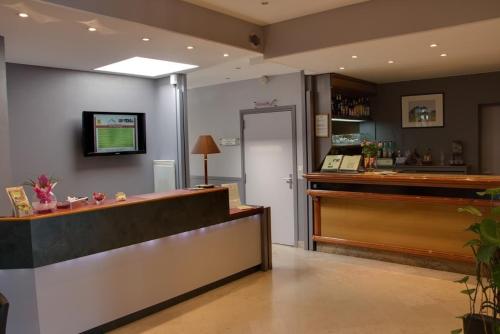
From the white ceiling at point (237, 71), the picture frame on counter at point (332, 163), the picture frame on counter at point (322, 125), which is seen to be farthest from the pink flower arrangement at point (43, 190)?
the picture frame on counter at point (322, 125)

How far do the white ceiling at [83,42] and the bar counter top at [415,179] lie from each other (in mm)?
1971

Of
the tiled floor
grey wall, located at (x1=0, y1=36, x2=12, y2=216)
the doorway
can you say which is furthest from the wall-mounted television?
the doorway

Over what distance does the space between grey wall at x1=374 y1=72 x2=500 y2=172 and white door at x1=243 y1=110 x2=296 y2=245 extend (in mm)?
2198

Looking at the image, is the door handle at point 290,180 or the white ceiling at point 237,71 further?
the door handle at point 290,180

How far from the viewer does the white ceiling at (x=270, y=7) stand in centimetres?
396

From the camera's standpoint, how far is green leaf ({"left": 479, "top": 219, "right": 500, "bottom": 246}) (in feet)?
5.99

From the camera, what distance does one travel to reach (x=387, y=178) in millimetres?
5086

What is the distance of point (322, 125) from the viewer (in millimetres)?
5898

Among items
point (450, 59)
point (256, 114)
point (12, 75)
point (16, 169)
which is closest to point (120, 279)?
point (16, 169)

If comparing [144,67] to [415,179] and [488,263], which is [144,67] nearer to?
[415,179]

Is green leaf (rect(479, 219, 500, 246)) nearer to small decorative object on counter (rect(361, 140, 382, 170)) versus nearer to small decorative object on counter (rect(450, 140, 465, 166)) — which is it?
small decorative object on counter (rect(361, 140, 382, 170))

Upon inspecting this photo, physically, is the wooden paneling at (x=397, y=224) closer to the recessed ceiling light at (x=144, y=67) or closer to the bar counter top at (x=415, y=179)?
the bar counter top at (x=415, y=179)

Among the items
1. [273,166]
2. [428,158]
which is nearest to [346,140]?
[273,166]

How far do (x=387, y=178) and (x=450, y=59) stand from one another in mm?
1682
